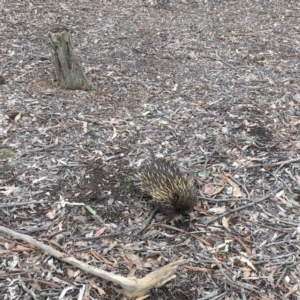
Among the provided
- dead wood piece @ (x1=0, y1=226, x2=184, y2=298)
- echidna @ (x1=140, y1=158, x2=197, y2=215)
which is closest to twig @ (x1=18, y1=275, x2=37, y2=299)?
dead wood piece @ (x1=0, y1=226, x2=184, y2=298)

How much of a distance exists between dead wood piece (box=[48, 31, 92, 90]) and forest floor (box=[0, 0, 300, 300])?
123 millimetres

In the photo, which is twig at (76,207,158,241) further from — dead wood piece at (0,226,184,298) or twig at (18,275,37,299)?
twig at (18,275,37,299)

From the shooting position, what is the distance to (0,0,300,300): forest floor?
2.69 metres

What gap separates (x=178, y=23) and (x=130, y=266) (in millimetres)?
5247

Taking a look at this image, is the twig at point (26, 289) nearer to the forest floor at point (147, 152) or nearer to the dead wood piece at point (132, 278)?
the forest floor at point (147, 152)

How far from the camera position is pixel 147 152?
3836 mm

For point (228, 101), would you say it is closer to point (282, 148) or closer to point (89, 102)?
point (282, 148)

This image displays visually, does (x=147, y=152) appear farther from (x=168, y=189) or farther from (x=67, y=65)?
(x=67, y=65)

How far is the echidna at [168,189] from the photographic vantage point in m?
3.01

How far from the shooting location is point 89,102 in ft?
15.1

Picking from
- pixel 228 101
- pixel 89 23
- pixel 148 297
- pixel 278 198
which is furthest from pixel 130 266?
pixel 89 23

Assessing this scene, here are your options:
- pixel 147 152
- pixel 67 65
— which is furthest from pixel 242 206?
pixel 67 65

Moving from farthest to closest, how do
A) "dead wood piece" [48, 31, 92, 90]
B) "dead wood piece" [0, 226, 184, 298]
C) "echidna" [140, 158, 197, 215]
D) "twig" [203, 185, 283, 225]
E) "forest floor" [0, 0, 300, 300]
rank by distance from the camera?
"dead wood piece" [48, 31, 92, 90], "twig" [203, 185, 283, 225], "echidna" [140, 158, 197, 215], "forest floor" [0, 0, 300, 300], "dead wood piece" [0, 226, 184, 298]

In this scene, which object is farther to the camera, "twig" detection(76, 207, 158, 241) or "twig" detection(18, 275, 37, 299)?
"twig" detection(76, 207, 158, 241)
